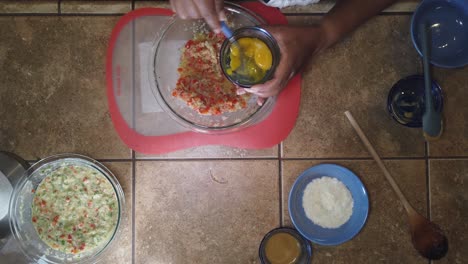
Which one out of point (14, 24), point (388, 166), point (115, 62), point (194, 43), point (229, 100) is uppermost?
point (14, 24)

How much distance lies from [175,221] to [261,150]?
0.29 meters

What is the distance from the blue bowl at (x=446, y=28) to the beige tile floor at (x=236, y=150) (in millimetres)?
43

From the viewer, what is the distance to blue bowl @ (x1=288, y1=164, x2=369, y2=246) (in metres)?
1.03

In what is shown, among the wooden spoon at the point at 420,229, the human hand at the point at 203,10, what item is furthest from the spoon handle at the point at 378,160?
the human hand at the point at 203,10

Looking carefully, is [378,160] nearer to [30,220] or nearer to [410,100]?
[410,100]

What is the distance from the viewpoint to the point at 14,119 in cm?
107

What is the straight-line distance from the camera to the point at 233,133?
106 centimetres

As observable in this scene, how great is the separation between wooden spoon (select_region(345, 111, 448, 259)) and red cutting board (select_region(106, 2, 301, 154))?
0.51 feet

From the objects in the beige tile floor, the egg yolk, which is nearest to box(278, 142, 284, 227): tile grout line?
the beige tile floor

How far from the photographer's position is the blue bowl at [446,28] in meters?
1.06

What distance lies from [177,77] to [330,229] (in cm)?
54

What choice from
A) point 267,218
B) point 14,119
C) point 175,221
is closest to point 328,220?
point 267,218

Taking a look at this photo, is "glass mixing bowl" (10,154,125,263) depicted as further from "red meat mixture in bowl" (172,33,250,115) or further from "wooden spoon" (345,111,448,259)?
"wooden spoon" (345,111,448,259)

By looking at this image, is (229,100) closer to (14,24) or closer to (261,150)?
(261,150)
